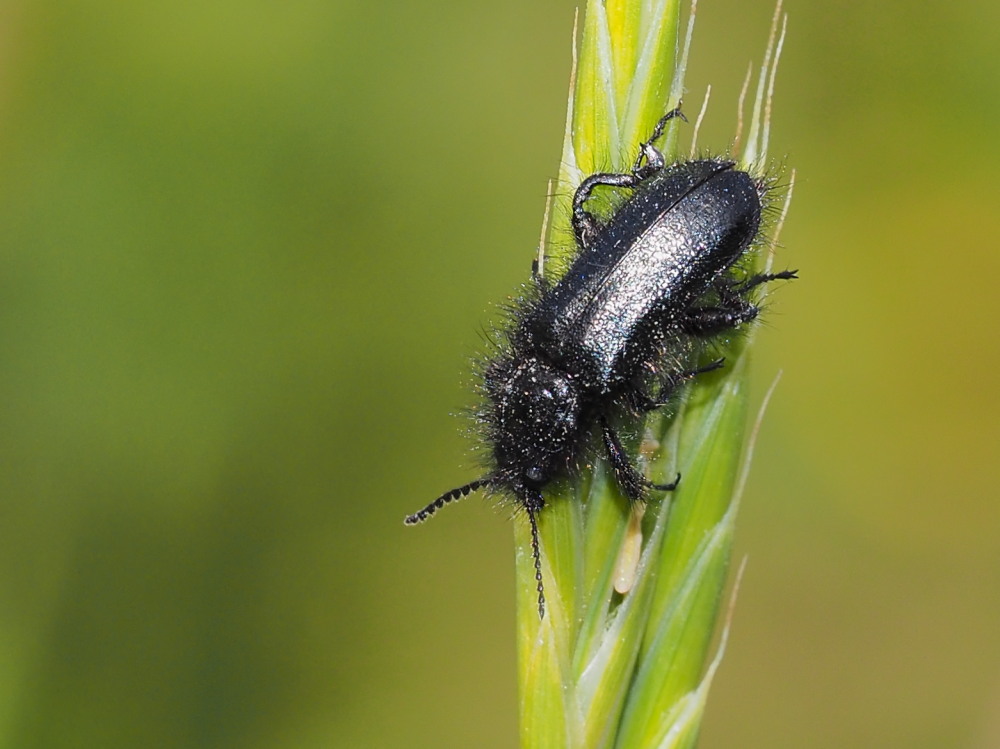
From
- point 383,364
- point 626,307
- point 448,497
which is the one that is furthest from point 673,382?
point 383,364

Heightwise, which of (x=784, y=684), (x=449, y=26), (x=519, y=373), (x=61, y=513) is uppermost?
(x=449, y=26)

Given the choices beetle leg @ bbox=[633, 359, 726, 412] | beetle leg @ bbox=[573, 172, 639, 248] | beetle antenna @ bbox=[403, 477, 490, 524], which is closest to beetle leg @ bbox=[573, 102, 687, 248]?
beetle leg @ bbox=[573, 172, 639, 248]

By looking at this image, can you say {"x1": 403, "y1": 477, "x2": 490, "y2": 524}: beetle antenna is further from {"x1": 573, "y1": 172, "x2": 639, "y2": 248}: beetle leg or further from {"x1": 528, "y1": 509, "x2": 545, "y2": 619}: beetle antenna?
{"x1": 573, "y1": 172, "x2": 639, "y2": 248}: beetle leg

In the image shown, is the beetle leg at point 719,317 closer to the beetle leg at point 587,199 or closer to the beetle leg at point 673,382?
the beetle leg at point 673,382

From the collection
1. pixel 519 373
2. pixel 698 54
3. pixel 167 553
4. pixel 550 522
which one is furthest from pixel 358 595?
pixel 698 54

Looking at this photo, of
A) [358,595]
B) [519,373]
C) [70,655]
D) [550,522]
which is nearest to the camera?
[550,522]

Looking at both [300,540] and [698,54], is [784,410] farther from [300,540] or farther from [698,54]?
[300,540]
